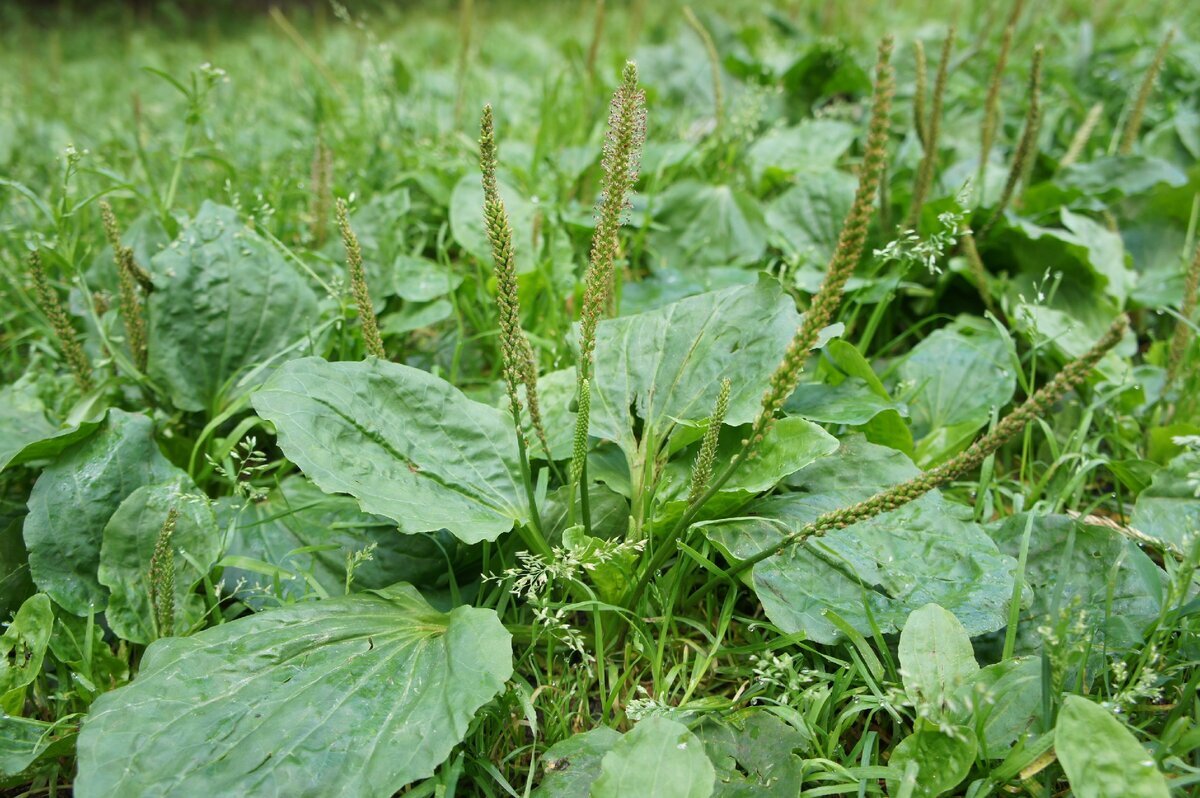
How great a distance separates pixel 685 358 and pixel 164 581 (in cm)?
119

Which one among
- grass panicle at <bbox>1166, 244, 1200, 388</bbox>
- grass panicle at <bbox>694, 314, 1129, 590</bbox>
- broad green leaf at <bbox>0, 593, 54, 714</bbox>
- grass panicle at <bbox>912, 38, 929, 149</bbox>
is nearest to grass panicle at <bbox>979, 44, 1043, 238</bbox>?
grass panicle at <bbox>912, 38, 929, 149</bbox>

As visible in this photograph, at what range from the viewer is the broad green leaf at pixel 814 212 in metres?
2.95

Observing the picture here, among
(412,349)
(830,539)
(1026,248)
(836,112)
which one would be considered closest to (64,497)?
(412,349)

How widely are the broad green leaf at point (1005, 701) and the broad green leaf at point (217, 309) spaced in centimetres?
177

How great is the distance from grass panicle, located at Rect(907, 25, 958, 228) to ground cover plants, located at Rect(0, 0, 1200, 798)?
2 cm

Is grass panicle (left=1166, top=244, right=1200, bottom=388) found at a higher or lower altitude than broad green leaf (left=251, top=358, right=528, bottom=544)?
higher

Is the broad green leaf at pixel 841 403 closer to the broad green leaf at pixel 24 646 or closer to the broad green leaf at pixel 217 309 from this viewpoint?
the broad green leaf at pixel 217 309

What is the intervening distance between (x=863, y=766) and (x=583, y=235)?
2.02 m

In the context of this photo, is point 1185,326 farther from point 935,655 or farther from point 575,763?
point 575,763

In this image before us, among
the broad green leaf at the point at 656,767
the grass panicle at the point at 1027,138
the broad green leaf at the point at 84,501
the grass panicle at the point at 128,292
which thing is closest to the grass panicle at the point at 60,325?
the grass panicle at the point at 128,292

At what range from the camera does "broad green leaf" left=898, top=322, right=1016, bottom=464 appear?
2.19 metres

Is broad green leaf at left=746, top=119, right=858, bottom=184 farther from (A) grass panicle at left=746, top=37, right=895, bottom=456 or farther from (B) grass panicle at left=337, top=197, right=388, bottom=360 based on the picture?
(A) grass panicle at left=746, top=37, right=895, bottom=456

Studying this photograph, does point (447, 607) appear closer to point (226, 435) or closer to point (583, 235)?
point (226, 435)

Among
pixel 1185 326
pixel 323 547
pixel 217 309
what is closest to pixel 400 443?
pixel 323 547
